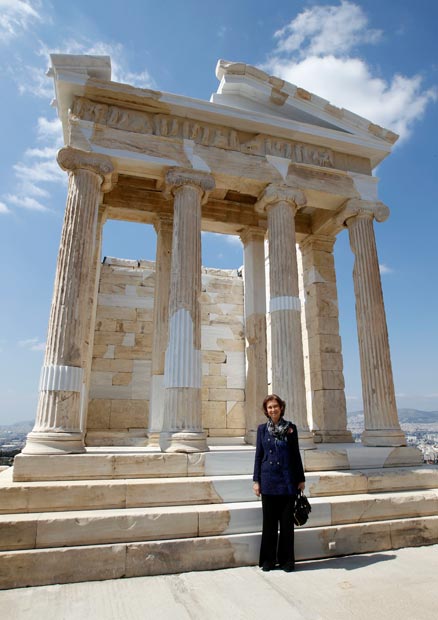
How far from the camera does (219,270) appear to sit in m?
15.5

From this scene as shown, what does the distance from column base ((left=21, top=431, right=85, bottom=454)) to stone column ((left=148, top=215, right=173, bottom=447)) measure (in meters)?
3.17

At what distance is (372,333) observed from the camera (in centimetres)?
1080

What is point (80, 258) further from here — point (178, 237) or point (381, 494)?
point (381, 494)

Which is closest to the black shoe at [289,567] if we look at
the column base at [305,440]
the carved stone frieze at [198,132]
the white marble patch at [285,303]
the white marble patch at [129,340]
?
the column base at [305,440]

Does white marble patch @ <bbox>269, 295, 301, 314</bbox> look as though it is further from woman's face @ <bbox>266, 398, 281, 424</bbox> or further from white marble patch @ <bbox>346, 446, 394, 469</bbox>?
woman's face @ <bbox>266, 398, 281, 424</bbox>

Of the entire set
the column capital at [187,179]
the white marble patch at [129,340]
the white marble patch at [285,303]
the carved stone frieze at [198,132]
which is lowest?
the white marble patch at [129,340]

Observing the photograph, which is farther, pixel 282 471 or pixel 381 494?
pixel 381 494

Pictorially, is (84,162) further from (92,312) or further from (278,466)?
(278,466)

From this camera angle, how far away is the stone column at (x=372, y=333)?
10.2 meters

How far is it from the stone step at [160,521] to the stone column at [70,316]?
1.71 m

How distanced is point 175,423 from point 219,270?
785 cm

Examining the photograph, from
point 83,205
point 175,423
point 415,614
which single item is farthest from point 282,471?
point 83,205

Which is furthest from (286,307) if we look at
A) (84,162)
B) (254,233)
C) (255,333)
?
(84,162)

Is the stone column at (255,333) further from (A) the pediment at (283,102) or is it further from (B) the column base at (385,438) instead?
(A) the pediment at (283,102)
